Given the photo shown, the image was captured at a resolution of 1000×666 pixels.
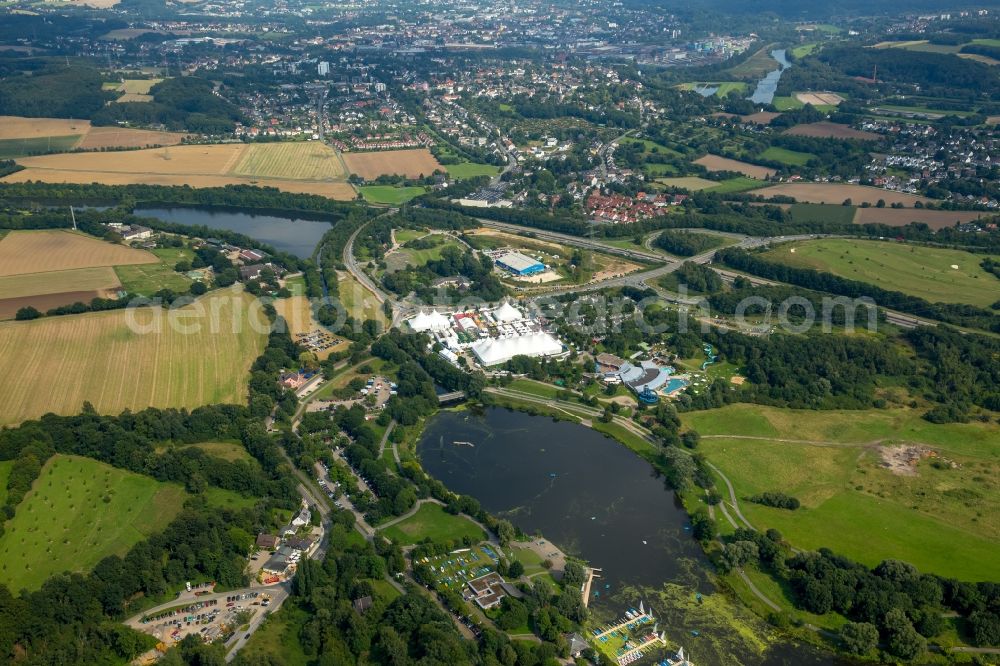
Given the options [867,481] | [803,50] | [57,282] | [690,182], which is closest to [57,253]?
[57,282]

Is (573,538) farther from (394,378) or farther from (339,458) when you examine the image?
(394,378)

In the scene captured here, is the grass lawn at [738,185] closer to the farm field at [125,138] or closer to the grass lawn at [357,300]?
the grass lawn at [357,300]

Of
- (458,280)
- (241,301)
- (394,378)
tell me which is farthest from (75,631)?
(458,280)

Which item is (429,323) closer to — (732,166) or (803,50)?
(732,166)

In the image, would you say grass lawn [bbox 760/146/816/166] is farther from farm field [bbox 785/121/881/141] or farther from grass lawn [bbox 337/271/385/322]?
grass lawn [bbox 337/271/385/322]

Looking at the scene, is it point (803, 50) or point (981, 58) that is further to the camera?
point (803, 50)

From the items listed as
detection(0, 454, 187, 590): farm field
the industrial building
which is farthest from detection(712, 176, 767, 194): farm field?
detection(0, 454, 187, 590): farm field

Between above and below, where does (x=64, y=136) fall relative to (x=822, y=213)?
below
